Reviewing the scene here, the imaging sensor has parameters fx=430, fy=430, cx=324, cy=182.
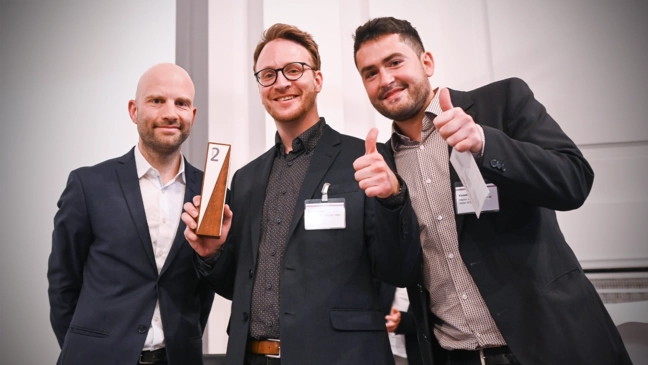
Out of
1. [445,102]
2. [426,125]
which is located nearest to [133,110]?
[426,125]

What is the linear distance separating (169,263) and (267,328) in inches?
21.3

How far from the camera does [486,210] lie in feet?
4.56

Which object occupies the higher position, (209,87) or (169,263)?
(209,87)

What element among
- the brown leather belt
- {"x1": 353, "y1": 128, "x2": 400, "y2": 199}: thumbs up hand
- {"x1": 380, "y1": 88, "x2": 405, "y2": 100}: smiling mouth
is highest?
{"x1": 380, "y1": 88, "x2": 405, "y2": 100}: smiling mouth

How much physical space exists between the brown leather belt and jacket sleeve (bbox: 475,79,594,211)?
87 centimetres

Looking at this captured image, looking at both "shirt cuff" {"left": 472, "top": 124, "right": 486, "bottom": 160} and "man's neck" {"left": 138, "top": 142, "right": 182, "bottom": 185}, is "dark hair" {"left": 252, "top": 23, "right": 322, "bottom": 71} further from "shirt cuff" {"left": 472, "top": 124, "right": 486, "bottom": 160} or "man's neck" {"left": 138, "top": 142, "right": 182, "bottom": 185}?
"shirt cuff" {"left": 472, "top": 124, "right": 486, "bottom": 160}

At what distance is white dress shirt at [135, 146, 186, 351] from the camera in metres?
1.69

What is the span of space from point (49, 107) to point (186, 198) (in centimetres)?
176

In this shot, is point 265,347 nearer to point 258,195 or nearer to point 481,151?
point 258,195

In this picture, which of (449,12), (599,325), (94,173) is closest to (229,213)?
(94,173)

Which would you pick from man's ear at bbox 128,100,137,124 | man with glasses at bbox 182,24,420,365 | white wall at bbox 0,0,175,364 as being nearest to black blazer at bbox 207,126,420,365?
man with glasses at bbox 182,24,420,365

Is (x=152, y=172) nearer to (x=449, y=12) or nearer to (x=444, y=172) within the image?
(x=444, y=172)

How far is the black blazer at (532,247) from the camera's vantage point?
1.24m

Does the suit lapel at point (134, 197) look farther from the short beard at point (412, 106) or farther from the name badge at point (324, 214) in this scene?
the short beard at point (412, 106)
